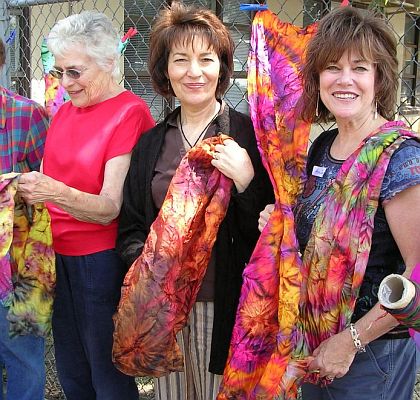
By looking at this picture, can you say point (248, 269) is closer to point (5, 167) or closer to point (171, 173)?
point (171, 173)

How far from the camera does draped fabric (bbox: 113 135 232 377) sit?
2.04 meters

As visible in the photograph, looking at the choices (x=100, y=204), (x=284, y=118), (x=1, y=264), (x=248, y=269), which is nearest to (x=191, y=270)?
(x=248, y=269)

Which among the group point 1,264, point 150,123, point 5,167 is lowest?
point 1,264

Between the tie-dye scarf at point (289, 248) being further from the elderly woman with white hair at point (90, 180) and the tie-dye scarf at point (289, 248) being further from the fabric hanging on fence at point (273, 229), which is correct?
the elderly woman with white hair at point (90, 180)

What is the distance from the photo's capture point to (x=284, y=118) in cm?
196

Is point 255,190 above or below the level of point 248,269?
above

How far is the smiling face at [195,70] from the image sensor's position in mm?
2162

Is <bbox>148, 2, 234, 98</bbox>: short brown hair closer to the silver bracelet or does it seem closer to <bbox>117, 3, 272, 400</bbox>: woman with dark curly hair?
<bbox>117, 3, 272, 400</bbox>: woman with dark curly hair

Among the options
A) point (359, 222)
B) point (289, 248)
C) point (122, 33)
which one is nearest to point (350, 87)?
point (359, 222)

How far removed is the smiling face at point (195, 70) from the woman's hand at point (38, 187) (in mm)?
544

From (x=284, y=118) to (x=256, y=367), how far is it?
0.76 m

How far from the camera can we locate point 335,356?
66.6 inches

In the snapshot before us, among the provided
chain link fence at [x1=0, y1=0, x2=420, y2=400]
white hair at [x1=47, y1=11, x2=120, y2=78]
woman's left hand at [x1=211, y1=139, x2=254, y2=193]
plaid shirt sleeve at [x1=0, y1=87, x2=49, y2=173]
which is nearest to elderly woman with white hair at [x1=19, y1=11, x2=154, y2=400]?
white hair at [x1=47, y1=11, x2=120, y2=78]

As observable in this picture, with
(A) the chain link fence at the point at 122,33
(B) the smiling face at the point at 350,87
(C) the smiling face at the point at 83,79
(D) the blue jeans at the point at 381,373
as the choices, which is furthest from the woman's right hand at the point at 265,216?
(A) the chain link fence at the point at 122,33
